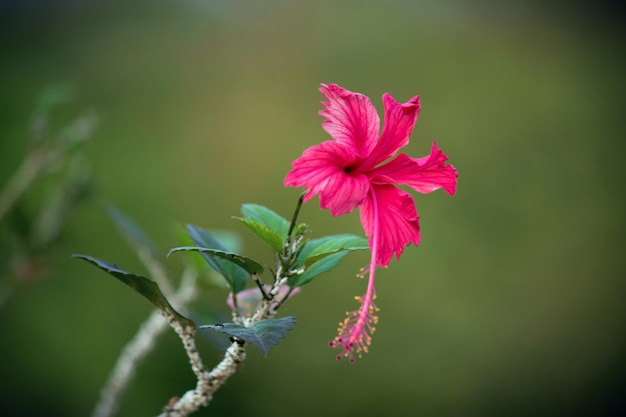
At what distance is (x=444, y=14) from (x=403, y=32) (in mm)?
149

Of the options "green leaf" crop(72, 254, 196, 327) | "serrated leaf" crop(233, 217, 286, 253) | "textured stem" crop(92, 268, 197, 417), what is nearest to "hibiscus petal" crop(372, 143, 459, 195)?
"serrated leaf" crop(233, 217, 286, 253)

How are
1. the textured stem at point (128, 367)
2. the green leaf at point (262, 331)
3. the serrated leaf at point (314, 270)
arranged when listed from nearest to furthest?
the green leaf at point (262, 331)
the serrated leaf at point (314, 270)
the textured stem at point (128, 367)

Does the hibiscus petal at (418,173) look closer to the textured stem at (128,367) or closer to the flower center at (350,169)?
the flower center at (350,169)

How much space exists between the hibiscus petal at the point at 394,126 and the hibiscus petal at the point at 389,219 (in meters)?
0.03

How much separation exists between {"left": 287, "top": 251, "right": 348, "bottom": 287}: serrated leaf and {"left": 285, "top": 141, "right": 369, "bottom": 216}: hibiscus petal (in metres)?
0.10

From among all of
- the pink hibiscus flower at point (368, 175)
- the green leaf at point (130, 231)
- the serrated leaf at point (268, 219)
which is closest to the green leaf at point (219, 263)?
the serrated leaf at point (268, 219)

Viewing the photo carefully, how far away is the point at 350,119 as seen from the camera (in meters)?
0.54

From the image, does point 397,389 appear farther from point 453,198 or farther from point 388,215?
point 388,215

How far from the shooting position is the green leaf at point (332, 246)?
554 millimetres

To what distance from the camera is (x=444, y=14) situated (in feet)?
6.43

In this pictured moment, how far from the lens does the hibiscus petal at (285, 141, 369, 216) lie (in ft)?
1.65

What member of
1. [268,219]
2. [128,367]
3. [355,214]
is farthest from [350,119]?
[355,214]

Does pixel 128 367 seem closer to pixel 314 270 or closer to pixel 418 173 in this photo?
pixel 314 270

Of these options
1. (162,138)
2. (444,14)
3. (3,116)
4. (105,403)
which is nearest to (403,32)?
(444,14)
